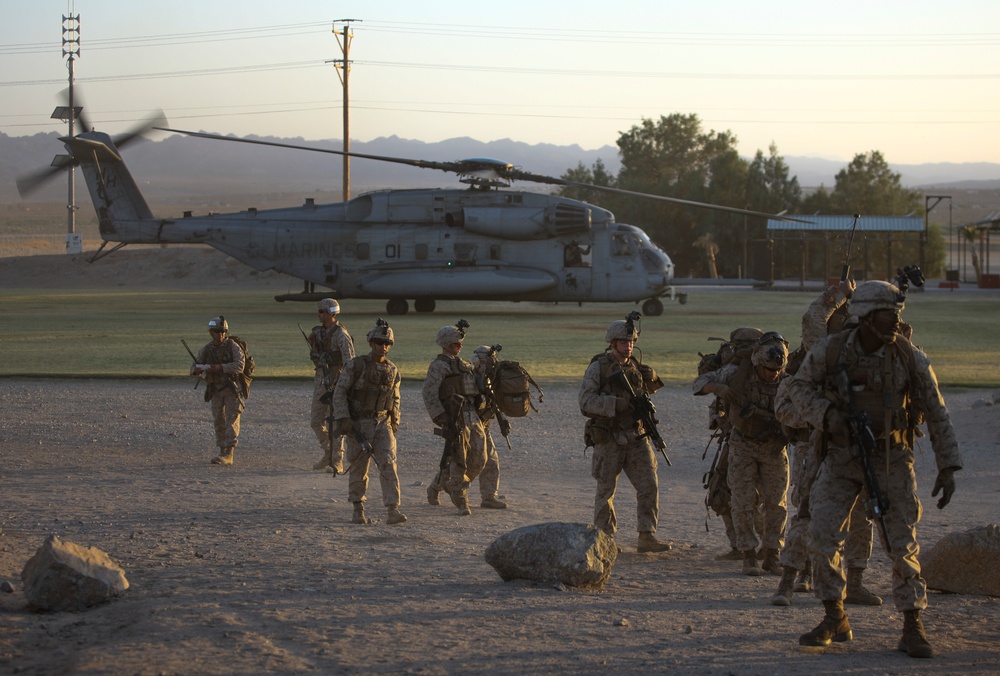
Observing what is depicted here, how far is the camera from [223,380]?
1312cm


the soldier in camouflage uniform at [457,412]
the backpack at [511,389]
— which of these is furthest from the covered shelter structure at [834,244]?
the soldier in camouflage uniform at [457,412]

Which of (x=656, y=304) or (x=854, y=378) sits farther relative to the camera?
(x=656, y=304)

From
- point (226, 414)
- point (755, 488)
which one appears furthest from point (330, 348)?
point (755, 488)

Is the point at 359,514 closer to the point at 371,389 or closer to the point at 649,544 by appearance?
the point at 371,389

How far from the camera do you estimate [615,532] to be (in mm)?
9867

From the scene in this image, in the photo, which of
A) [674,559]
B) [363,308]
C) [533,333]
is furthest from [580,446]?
[363,308]

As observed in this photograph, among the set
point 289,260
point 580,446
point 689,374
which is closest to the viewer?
point 580,446

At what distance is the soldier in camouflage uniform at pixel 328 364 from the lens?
12.6 metres

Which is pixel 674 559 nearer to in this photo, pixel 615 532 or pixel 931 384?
pixel 615 532

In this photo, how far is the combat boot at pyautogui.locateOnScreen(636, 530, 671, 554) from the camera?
942cm

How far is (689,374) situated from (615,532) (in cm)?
1126

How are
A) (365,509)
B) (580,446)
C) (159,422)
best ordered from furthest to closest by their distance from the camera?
(159,422)
(580,446)
(365,509)

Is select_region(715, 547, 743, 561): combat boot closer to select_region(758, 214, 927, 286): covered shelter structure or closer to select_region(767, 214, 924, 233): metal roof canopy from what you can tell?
select_region(758, 214, 927, 286): covered shelter structure

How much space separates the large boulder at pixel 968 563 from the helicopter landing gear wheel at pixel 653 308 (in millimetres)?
27511
